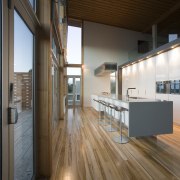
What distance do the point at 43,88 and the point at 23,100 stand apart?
0.50 m

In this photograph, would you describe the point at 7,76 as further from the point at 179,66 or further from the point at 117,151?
the point at 179,66

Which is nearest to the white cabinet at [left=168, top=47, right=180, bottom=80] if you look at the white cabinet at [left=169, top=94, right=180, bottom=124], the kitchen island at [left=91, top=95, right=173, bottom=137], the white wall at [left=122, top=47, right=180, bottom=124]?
the white wall at [left=122, top=47, right=180, bottom=124]

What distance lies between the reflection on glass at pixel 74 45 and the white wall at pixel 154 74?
11.9ft

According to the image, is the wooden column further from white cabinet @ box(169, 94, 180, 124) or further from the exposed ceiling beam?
the exposed ceiling beam

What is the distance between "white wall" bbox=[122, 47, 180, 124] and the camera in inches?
226

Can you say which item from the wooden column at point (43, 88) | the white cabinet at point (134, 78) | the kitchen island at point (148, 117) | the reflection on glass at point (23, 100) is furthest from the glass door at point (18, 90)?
the white cabinet at point (134, 78)

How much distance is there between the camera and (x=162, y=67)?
6543 millimetres

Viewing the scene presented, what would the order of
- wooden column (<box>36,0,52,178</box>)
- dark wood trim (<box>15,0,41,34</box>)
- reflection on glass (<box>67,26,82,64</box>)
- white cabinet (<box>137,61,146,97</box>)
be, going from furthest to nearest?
reflection on glass (<box>67,26,82,64</box>), white cabinet (<box>137,61,146,97</box>), wooden column (<box>36,0,52,178</box>), dark wood trim (<box>15,0,41,34</box>)

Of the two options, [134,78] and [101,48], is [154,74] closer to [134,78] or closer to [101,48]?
[134,78]

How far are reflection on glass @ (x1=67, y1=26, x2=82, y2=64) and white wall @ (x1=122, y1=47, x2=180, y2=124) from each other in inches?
143

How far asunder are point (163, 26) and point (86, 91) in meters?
6.23

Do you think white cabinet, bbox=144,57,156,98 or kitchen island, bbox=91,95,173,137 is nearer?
kitchen island, bbox=91,95,173,137

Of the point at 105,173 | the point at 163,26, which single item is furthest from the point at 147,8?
the point at 105,173

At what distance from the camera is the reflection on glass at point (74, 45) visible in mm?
11586
